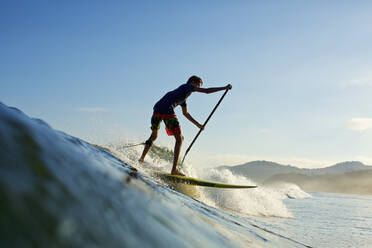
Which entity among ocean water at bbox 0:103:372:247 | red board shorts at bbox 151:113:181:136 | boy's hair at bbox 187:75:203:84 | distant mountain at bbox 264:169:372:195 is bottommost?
ocean water at bbox 0:103:372:247

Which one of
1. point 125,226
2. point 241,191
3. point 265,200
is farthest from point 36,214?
point 265,200

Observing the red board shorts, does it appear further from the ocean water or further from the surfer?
the ocean water

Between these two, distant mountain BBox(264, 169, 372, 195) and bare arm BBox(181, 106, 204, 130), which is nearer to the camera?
bare arm BBox(181, 106, 204, 130)

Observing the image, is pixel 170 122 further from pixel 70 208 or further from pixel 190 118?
pixel 70 208

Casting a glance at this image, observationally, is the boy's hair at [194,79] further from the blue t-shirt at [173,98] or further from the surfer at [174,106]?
the blue t-shirt at [173,98]

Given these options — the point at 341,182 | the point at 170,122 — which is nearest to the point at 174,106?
the point at 170,122

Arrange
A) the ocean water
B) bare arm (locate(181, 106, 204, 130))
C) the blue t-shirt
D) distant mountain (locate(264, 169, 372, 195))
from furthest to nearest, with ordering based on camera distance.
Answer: distant mountain (locate(264, 169, 372, 195))
bare arm (locate(181, 106, 204, 130))
the blue t-shirt
the ocean water

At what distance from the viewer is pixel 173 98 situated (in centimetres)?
629

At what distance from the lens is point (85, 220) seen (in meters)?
1.14

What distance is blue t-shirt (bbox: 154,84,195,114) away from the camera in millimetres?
6277

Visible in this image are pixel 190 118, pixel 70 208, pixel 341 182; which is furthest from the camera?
pixel 341 182

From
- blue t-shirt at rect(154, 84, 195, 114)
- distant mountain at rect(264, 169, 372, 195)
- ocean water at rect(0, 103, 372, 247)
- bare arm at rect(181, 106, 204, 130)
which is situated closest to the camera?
ocean water at rect(0, 103, 372, 247)

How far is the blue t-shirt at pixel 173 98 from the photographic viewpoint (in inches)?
247

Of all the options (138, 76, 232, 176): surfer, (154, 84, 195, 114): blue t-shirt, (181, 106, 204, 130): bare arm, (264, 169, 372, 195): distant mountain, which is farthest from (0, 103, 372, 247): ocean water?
(264, 169, 372, 195): distant mountain
